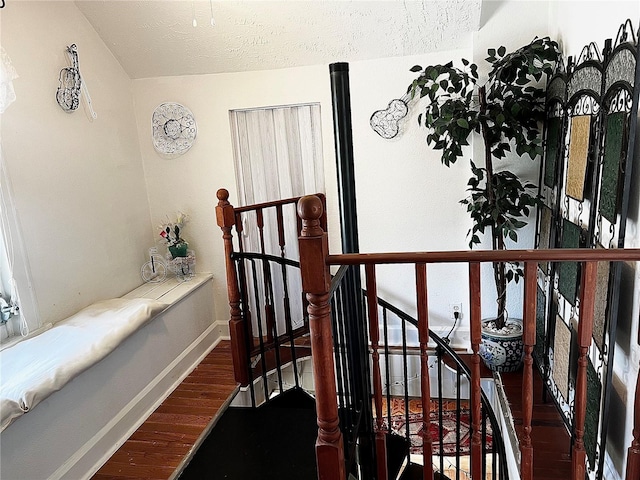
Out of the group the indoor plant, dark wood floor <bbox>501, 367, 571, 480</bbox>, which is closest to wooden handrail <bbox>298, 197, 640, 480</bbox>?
dark wood floor <bbox>501, 367, 571, 480</bbox>

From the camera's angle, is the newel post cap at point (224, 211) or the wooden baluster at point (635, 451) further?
the newel post cap at point (224, 211)

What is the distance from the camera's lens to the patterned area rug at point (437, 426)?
3.04m

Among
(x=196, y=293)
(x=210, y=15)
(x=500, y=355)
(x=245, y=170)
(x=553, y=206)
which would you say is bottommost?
(x=500, y=355)

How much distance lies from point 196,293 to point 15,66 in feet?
6.37

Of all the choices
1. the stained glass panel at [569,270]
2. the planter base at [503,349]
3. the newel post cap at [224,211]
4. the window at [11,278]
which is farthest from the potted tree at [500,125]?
the window at [11,278]

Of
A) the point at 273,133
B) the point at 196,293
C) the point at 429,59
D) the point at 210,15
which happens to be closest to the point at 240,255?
the point at 196,293

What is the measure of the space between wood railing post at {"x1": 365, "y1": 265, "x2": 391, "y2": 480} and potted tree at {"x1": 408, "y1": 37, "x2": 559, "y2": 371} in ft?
4.99

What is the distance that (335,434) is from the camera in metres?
1.40

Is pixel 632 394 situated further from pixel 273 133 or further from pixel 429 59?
pixel 273 133

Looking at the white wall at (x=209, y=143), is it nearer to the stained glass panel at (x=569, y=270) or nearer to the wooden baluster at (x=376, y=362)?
the stained glass panel at (x=569, y=270)

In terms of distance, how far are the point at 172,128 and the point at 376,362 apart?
296 centimetres

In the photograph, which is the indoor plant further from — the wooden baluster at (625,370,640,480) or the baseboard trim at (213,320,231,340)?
the wooden baluster at (625,370,640,480)

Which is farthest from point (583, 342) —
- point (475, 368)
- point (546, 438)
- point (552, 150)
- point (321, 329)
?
point (552, 150)

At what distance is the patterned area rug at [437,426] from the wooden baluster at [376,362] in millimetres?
1492
